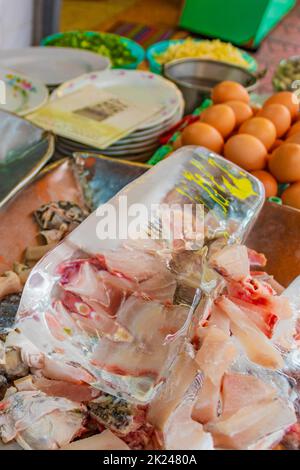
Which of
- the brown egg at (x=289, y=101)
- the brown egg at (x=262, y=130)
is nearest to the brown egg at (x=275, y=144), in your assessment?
the brown egg at (x=262, y=130)

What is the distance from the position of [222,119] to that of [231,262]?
48cm

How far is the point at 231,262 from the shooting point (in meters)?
0.72

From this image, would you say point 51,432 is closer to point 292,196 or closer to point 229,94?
point 292,196

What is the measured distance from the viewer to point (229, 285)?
2.41 feet

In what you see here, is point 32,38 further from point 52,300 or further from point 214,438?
point 214,438

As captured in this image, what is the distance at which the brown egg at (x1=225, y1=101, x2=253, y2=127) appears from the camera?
1152mm

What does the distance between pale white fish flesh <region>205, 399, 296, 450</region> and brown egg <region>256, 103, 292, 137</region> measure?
679mm

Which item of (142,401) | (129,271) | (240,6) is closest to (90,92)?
(129,271)

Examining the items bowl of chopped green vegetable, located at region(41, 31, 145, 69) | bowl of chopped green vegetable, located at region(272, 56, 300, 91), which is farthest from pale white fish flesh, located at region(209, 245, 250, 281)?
bowl of chopped green vegetable, located at region(41, 31, 145, 69)

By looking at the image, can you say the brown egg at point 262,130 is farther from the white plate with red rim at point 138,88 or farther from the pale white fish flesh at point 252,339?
the pale white fish flesh at point 252,339

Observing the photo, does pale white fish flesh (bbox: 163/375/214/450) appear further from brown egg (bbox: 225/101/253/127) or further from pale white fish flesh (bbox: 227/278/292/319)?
brown egg (bbox: 225/101/253/127)

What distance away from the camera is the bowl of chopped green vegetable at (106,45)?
1829 mm

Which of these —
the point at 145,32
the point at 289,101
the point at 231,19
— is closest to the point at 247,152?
the point at 289,101

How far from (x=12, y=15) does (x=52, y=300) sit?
1725mm
